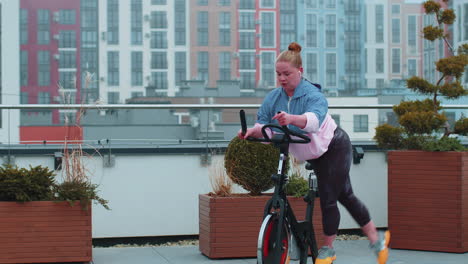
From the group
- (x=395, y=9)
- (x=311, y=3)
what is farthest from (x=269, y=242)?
(x=311, y=3)

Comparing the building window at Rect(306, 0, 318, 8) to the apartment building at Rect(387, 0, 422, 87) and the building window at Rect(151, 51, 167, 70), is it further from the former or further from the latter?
the building window at Rect(151, 51, 167, 70)

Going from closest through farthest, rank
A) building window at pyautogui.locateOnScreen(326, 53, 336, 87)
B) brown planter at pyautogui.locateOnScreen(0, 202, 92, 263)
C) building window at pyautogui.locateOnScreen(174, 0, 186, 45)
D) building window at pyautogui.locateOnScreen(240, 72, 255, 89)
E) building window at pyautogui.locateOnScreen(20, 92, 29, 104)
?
brown planter at pyautogui.locateOnScreen(0, 202, 92, 263) → building window at pyautogui.locateOnScreen(326, 53, 336, 87) → building window at pyautogui.locateOnScreen(20, 92, 29, 104) → building window at pyautogui.locateOnScreen(240, 72, 255, 89) → building window at pyautogui.locateOnScreen(174, 0, 186, 45)

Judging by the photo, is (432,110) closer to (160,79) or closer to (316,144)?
(316,144)

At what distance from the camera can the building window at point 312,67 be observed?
6656cm

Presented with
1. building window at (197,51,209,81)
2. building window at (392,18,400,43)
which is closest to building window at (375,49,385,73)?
building window at (392,18,400,43)

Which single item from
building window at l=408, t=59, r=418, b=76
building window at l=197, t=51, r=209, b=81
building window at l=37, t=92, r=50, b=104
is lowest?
building window at l=37, t=92, r=50, b=104

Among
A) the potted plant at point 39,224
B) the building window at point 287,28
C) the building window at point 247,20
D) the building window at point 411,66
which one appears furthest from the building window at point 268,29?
the potted plant at point 39,224

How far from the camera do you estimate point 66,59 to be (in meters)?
70.6

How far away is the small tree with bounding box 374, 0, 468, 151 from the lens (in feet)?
16.7

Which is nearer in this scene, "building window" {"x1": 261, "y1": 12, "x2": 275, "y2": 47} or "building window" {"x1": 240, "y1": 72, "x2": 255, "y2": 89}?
"building window" {"x1": 240, "y1": 72, "x2": 255, "y2": 89}

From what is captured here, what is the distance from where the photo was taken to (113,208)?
5504mm

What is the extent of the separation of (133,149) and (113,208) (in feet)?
1.63

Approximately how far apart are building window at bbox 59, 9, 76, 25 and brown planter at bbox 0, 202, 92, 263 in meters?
67.9

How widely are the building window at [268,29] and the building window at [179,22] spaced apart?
27.0 feet
